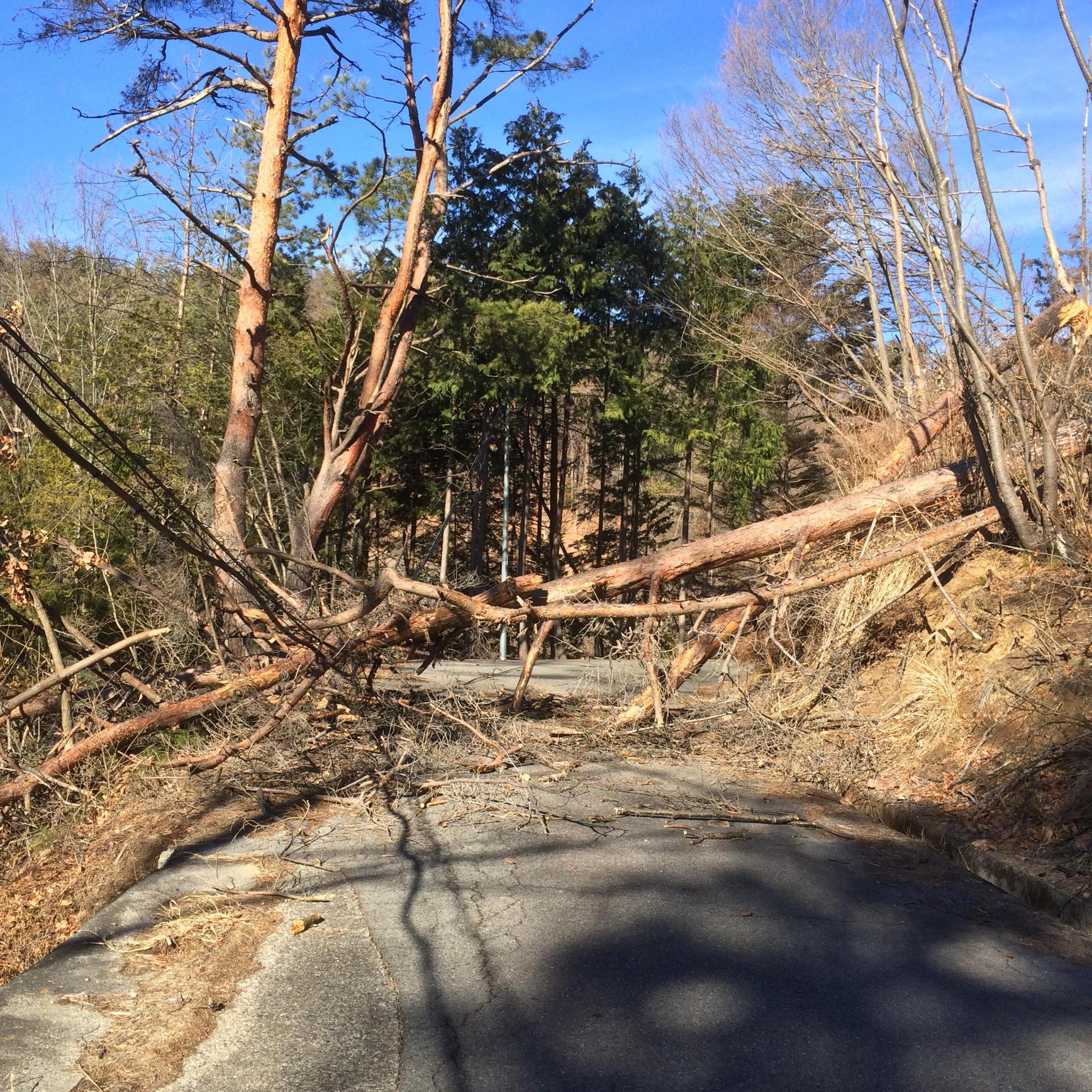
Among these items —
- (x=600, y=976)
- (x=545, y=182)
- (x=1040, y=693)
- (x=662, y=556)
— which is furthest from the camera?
(x=545, y=182)

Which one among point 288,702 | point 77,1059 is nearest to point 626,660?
point 288,702

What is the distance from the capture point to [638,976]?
3.72 metres

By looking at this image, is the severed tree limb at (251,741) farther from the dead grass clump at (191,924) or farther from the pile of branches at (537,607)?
the dead grass clump at (191,924)

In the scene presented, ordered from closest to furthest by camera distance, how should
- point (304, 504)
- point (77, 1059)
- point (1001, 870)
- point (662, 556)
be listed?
point (77, 1059)
point (1001, 870)
point (662, 556)
point (304, 504)

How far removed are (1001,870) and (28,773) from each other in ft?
19.3

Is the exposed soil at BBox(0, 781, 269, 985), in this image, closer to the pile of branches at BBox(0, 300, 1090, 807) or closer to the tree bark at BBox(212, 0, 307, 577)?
the pile of branches at BBox(0, 300, 1090, 807)

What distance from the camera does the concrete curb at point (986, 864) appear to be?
4.49 meters

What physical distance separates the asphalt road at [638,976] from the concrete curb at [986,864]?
0.12m

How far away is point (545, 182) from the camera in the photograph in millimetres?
19406

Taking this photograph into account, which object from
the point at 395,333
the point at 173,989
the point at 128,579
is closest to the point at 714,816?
the point at 173,989

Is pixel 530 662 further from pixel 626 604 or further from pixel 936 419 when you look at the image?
pixel 936 419

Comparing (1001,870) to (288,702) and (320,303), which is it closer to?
(288,702)

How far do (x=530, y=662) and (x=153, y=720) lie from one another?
A: 8.94 ft

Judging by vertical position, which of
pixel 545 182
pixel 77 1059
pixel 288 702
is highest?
pixel 545 182
